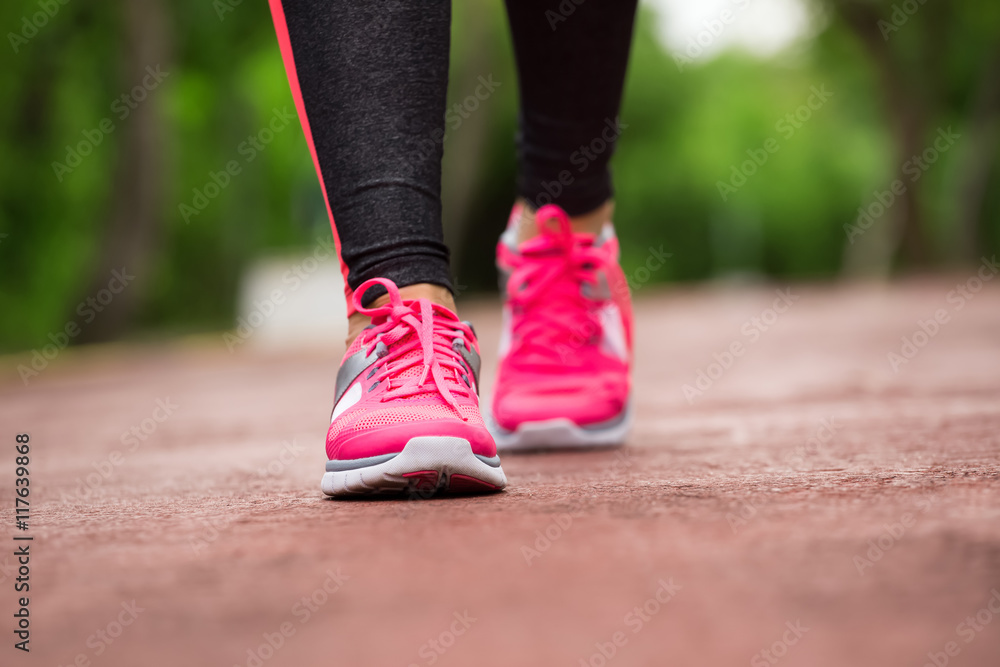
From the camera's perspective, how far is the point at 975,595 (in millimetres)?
699

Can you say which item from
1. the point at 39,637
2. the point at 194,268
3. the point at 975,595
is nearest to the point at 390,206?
the point at 39,637

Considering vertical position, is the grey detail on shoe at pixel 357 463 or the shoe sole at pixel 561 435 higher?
the grey detail on shoe at pixel 357 463

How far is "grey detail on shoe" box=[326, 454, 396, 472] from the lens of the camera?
1.14 m

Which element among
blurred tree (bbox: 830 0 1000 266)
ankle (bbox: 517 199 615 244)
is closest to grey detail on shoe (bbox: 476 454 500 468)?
ankle (bbox: 517 199 615 244)

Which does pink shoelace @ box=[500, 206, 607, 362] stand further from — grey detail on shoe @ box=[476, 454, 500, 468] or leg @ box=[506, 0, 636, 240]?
grey detail on shoe @ box=[476, 454, 500, 468]

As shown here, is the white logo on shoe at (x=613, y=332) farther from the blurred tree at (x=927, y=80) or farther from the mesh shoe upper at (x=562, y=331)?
the blurred tree at (x=927, y=80)

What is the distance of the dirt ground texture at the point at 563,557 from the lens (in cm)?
66

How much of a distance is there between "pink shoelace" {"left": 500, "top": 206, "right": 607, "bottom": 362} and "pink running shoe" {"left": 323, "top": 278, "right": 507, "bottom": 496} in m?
0.44

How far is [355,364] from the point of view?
50.3 inches

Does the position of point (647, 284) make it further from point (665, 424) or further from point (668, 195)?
point (665, 424)

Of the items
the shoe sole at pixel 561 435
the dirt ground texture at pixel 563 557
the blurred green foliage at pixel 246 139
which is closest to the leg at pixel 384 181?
the dirt ground texture at pixel 563 557

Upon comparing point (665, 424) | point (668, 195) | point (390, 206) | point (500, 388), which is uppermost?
point (668, 195)

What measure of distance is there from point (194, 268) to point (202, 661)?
1875 cm

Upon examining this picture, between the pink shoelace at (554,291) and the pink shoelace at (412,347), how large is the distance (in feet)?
1.63
